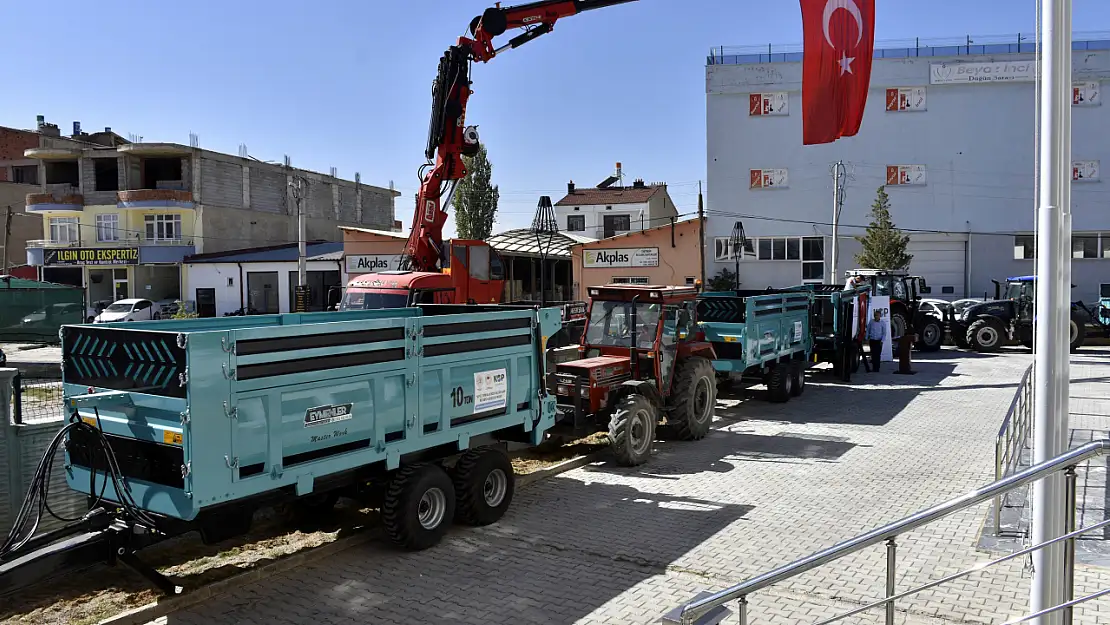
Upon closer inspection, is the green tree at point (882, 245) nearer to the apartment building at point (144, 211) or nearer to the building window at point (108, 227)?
the apartment building at point (144, 211)

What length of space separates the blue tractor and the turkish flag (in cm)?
2083

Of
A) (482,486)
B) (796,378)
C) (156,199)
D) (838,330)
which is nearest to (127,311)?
(156,199)

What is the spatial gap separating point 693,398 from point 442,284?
6.33 meters

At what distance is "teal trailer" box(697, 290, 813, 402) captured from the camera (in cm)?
1500

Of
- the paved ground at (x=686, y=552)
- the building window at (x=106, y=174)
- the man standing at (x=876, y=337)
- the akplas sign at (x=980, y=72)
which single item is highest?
the akplas sign at (x=980, y=72)

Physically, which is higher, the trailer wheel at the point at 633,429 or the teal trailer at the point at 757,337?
the teal trailer at the point at 757,337

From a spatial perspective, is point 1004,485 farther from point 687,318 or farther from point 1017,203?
point 1017,203

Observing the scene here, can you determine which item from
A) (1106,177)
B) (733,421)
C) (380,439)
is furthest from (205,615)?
(1106,177)

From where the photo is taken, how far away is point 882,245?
33812 mm

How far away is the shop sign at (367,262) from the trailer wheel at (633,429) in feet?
92.8

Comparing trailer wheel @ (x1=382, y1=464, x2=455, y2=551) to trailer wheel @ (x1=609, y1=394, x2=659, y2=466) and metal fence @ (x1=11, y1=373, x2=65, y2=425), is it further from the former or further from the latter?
trailer wheel @ (x1=609, y1=394, x2=659, y2=466)

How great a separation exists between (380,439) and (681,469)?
5093 millimetres

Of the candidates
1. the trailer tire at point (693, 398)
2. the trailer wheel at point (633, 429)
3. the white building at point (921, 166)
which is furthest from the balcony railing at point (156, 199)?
the trailer wheel at point (633, 429)

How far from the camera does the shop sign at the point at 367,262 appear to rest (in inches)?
1489
